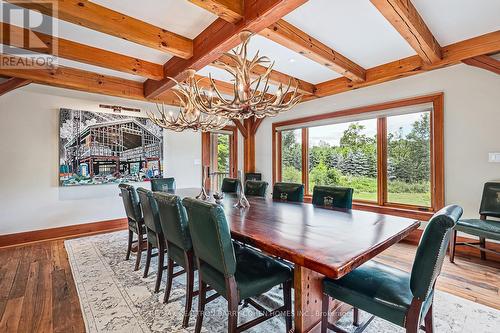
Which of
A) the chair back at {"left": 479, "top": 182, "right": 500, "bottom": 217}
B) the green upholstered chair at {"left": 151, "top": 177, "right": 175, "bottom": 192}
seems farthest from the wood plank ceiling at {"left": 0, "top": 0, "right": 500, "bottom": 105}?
the green upholstered chair at {"left": 151, "top": 177, "right": 175, "bottom": 192}

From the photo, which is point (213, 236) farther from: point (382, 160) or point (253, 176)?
point (253, 176)

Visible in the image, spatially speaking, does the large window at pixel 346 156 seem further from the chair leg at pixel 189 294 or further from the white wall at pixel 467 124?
the chair leg at pixel 189 294

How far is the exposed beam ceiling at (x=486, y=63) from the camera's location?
9.01 feet

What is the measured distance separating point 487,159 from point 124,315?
4.28 meters

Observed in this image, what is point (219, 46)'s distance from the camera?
2.41m

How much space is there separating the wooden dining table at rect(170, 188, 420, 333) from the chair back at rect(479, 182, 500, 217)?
1808mm

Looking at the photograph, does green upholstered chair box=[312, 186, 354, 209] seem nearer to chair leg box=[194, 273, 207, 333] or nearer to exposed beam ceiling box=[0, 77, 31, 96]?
chair leg box=[194, 273, 207, 333]

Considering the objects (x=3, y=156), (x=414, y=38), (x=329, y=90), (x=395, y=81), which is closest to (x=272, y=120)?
(x=329, y=90)

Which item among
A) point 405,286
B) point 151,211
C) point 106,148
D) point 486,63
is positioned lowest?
point 405,286

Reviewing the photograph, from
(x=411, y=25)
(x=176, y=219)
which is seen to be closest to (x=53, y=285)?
(x=176, y=219)

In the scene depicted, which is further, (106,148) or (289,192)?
(106,148)

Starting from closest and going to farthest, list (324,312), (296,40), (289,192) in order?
1. (324,312)
2. (296,40)
3. (289,192)

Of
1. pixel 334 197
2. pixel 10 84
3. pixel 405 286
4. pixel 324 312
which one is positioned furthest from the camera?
pixel 10 84

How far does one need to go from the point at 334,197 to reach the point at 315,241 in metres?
1.27
